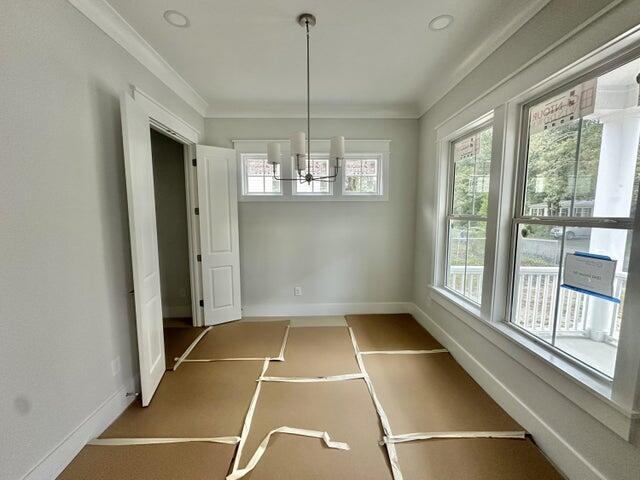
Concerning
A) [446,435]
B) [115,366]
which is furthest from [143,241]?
[446,435]

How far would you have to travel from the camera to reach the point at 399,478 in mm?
1359

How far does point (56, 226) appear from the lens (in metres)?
1.39

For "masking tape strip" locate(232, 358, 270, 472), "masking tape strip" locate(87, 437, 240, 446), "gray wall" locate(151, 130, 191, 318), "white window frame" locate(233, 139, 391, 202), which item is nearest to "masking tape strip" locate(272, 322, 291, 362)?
"masking tape strip" locate(232, 358, 270, 472)

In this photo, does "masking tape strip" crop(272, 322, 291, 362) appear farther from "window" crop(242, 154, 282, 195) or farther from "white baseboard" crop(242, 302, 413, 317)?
"window" crop(242, 154, 282, 195)

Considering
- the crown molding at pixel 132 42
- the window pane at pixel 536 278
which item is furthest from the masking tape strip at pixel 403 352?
the crown molding at pixel 132 42

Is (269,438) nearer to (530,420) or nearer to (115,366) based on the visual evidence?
(115,366)

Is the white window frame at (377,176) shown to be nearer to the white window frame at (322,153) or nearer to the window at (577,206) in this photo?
the white window frame at (322,153)

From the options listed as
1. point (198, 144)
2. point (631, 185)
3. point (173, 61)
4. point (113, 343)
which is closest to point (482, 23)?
point (631, 185)

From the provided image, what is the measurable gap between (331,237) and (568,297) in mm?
2426

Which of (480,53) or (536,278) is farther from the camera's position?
(480,53)

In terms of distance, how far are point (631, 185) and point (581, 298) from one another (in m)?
0.67

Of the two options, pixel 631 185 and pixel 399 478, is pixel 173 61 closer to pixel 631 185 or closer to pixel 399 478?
pixel 631 185

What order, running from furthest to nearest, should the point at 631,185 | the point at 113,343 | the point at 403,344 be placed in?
the point at 403,344 → the point at 113,343 → the point at 631,185

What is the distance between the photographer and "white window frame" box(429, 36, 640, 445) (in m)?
1.12
